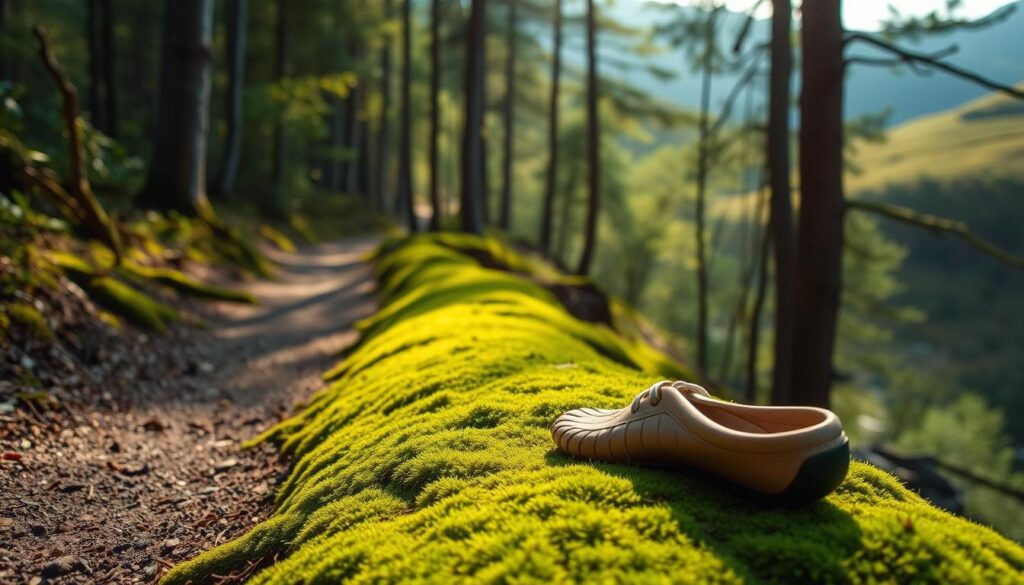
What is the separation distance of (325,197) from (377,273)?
57.7 feet

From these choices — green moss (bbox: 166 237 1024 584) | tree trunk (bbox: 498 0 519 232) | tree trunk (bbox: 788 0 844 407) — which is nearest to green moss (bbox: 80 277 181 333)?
green moss (bbox: 166 237 1024 584)

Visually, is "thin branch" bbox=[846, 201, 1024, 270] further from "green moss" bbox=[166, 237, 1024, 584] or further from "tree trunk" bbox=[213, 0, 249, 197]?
"tree trunk" bbox=[213, 0, 249, 197]

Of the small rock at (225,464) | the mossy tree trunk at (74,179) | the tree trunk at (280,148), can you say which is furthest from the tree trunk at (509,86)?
the small rock at (225,464)

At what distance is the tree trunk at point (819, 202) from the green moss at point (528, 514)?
2.50 meters

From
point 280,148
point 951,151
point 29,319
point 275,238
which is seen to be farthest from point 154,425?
point 951,151

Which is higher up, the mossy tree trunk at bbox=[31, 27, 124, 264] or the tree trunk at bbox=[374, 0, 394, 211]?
the tree trunk at bbox=[374, 0, 394, 211]

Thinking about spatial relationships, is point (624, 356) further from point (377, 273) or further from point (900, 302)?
point (900, 302)

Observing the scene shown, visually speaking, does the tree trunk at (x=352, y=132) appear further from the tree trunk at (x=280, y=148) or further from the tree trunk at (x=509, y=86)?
the tree trunk at (x=509, y=86)

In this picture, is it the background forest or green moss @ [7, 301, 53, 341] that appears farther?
the background forest

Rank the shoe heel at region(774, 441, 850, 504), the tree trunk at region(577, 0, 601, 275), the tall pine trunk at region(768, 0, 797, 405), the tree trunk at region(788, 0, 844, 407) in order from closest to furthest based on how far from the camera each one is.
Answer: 1. the shoe heel at region(774, 441, 850, 504)
2. the tree trunk at region(788, 0, 844, 407)
3. the tall pine trunk at region(768, 0, 797, 405)
4. the tree trunk at region(577, 0, 601, 275)

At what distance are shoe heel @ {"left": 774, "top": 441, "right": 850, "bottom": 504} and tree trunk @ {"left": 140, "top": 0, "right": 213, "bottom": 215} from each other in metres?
13.8

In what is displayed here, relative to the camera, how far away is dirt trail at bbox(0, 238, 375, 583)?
3713 mm

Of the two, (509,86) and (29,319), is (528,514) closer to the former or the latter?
(29,319)

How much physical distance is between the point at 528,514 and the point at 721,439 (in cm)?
85
